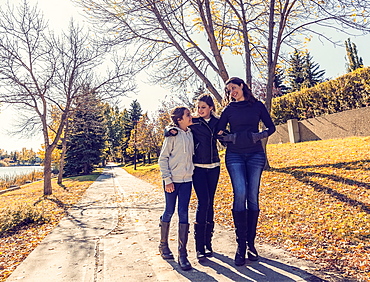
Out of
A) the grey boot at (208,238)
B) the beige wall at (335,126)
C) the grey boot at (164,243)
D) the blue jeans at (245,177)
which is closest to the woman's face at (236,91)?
the blue jeans at (245,177)

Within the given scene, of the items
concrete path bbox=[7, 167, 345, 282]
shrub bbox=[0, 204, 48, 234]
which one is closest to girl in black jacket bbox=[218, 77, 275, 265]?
concrete path bbox=[7, 167, 345, 282]

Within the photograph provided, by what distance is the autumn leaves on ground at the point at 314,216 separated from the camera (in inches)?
123

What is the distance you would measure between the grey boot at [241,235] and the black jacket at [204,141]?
71 centimetres

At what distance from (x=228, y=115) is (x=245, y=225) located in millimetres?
1320

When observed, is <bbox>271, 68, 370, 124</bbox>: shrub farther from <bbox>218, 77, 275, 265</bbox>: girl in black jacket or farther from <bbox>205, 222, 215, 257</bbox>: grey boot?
<bbox>205, 222, 215, 257</bbox>: grey boot

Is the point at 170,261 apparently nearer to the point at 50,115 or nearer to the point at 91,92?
the point at 91,92

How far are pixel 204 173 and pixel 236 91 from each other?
1.09 m

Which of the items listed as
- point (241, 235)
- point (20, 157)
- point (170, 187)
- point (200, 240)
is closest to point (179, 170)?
point (170, 187)

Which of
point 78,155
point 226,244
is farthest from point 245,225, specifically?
point 78,155

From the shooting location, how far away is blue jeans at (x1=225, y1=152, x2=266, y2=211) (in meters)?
3.09

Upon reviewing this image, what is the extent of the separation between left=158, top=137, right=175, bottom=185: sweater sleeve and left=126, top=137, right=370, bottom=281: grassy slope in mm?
1774

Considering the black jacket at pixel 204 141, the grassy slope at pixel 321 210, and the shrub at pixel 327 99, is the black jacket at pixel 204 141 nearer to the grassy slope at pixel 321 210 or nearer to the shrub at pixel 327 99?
the grassy slope at pixel 321 210

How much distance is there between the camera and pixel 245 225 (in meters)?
3.06

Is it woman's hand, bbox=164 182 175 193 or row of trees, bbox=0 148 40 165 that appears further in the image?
row of trees, bbox=0 148 40 165
